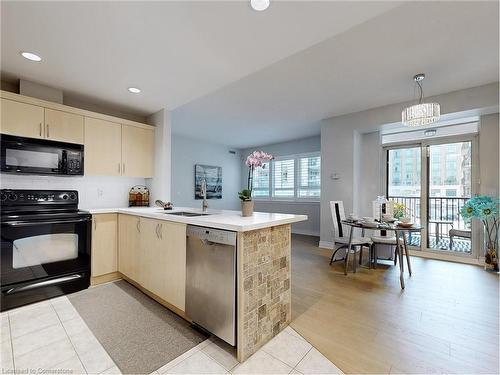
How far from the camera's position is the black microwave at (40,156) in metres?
2.42

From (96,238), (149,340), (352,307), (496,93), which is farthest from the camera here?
(496,93)

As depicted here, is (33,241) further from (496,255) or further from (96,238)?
(496,255)

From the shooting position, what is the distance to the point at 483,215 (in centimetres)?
335

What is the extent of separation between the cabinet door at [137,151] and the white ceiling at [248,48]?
404 mm

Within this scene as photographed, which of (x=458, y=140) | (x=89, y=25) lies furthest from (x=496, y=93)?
(x=89, y=25)

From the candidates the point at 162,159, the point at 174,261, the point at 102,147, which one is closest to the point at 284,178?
the point at 162,159

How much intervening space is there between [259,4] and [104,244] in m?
3.02

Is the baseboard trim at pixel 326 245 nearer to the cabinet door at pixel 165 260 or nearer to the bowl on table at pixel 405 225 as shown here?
the bowl on table at pixel 405 225

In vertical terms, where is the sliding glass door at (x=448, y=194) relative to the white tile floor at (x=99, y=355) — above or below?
above

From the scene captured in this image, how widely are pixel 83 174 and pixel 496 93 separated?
5649mm

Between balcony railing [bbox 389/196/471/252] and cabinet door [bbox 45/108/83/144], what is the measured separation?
579cm

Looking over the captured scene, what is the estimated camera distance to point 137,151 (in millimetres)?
3508

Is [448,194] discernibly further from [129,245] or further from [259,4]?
[129,245]

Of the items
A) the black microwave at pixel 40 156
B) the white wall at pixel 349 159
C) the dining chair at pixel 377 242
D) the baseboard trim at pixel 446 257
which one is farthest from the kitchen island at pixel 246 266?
the baseboard trim at pixel 446 257
